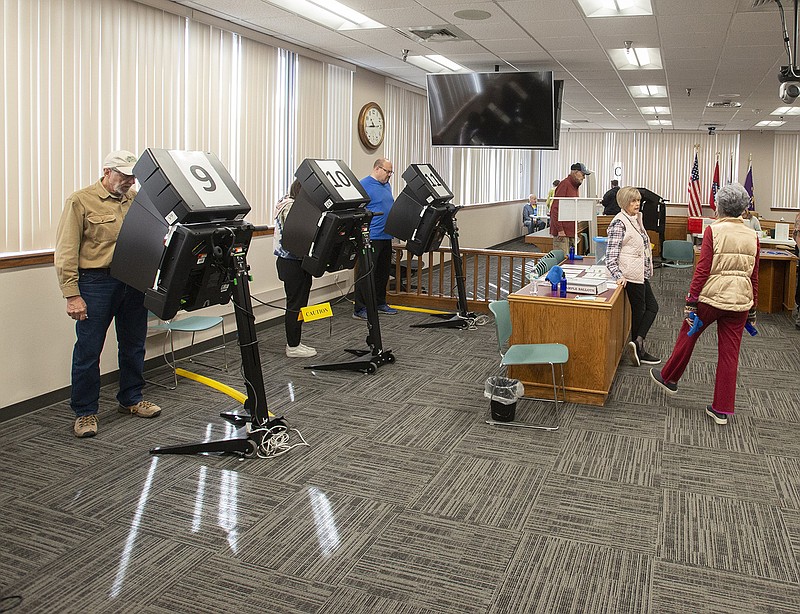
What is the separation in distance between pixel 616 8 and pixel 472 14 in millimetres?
1093

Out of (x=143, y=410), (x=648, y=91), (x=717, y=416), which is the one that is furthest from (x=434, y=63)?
(x=143, y=410)

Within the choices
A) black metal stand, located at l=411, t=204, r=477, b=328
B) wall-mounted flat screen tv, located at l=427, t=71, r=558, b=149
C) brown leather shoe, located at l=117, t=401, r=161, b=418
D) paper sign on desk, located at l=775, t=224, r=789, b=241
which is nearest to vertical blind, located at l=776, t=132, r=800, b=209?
paper sign on desk, located at l=775, t=224, r=789, b=241

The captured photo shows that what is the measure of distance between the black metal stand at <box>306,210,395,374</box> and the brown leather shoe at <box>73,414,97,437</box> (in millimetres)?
1753

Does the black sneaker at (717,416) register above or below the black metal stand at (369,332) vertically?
below

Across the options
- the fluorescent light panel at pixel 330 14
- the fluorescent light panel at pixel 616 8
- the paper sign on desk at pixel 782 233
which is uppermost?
the fluorescent light panel at pixel 330 14

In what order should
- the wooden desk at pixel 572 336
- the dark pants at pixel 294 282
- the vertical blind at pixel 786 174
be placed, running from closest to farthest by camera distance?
the wooden desk at pixel 572 336, the dark pants at pixel 294 282, the vertical blind at pixel 786 174

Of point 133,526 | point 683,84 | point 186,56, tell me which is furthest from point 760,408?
point 683,84

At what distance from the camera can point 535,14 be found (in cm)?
579

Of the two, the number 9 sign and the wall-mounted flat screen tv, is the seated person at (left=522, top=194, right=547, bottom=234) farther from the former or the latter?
the number 9 sign

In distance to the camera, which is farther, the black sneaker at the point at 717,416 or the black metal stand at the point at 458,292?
the black metal stand at the point at 458,292

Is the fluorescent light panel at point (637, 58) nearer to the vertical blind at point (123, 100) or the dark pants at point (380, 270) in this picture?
the dark pants at point (380, 270)

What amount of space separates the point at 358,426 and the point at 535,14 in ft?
11.5

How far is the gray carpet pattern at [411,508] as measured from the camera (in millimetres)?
2734

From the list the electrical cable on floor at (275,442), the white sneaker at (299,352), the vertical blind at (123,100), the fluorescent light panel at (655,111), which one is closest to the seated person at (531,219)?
the fluorescent light panel at (655,111)
